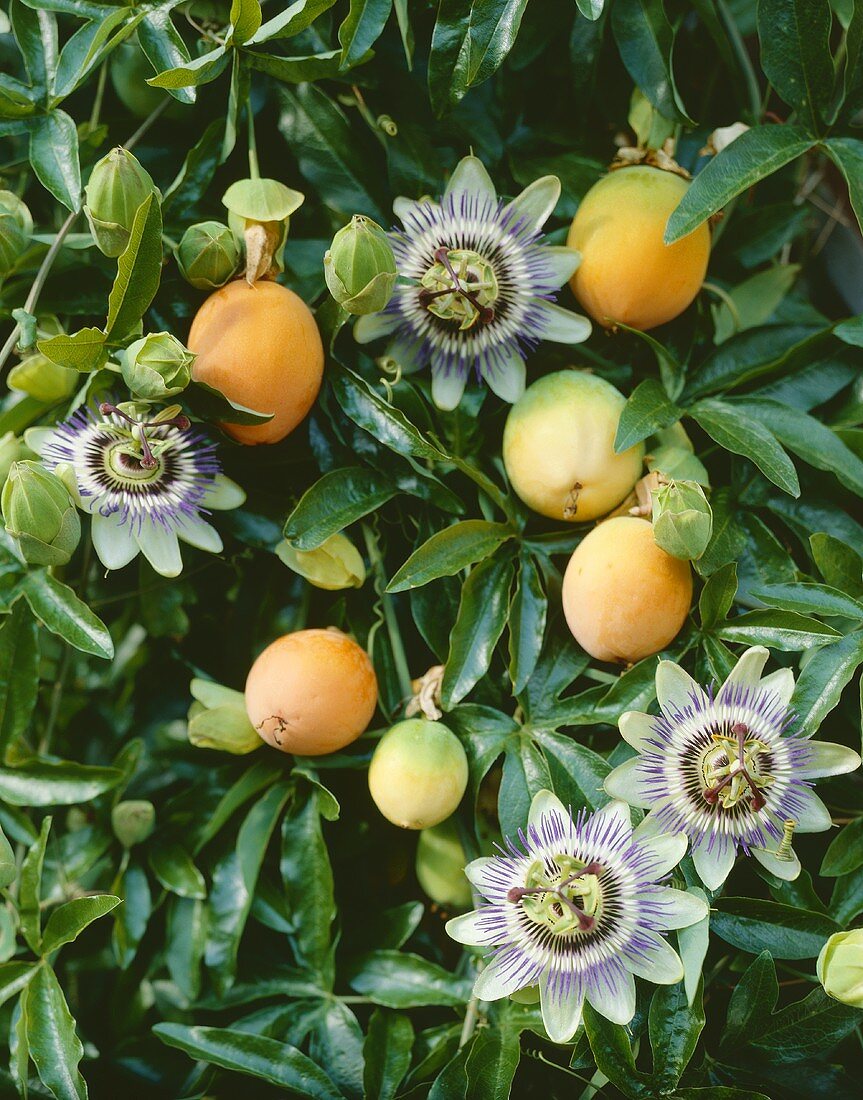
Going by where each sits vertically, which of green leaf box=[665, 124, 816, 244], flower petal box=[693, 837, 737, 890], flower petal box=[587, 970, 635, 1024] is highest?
green leaf box=[665, 124, 816, 244]

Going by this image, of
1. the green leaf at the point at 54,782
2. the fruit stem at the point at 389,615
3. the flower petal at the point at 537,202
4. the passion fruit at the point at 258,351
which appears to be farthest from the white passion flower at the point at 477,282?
the green leaf at the point at 54,782

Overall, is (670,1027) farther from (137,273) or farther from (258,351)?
(137,273)

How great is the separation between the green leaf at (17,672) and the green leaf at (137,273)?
0.42 m

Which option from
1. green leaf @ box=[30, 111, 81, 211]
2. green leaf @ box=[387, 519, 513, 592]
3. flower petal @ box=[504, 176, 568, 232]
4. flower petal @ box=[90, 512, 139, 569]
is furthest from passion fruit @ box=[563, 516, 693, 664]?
green leaf @ box=[30, 111, 81, 211]

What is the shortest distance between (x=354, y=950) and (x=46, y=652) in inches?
27.9

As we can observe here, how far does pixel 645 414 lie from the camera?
1.28 m

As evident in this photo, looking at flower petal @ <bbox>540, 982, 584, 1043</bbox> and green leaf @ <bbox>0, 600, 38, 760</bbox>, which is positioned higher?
green leaf @ <bbox>0, 600, 38, 760</bbox>

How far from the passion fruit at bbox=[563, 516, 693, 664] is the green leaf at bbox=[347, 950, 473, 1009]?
0.51m

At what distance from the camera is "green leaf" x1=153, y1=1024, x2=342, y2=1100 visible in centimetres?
131

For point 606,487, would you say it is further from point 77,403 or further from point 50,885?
point 50,885

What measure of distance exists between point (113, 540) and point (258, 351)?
0.31m

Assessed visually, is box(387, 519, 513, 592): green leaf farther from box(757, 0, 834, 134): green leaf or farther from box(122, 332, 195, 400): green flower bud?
box(757, 0, 834, 134): green leaf

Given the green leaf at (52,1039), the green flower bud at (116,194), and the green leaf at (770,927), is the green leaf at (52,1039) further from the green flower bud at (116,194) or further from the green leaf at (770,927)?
the green flower bud at (116,194)

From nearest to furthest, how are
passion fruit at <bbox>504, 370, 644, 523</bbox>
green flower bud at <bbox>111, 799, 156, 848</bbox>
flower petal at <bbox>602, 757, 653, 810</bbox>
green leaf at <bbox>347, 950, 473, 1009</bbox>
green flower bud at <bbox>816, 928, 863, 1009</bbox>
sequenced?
1. green flower bud at <bbox>816, 928, 863, 1009</bbox>
2. flower petal at <bbox>602, 757, 653, 810</bbox>
3. passion fruit at <bbox>504, 370, 644, 523</bbox>
4. green leaf at <bbox>347, 950, 473, 1009</bbox>
5. green flower bud at <bbox>111, 799, 156, 848</bbox>
